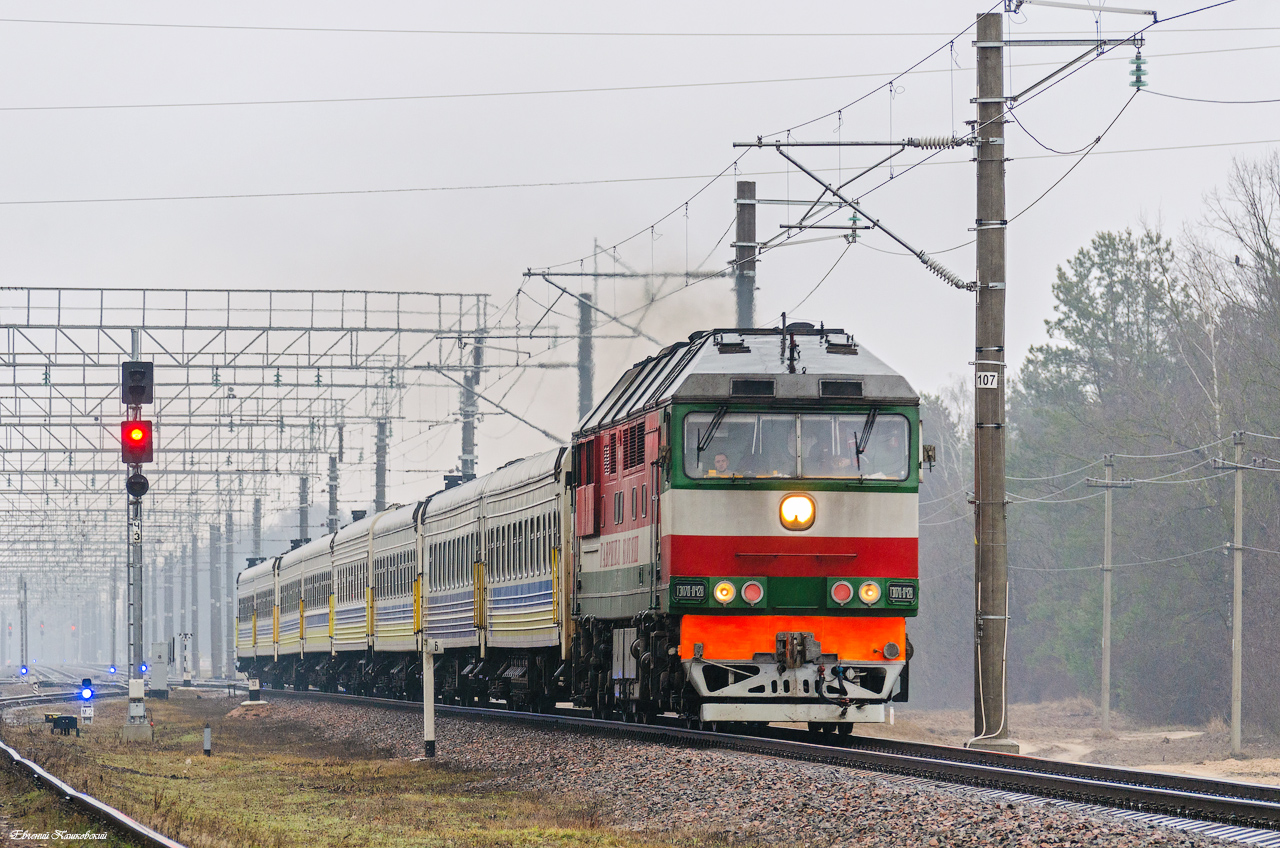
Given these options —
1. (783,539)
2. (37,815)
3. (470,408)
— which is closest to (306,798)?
(37,815)

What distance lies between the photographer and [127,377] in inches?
1093

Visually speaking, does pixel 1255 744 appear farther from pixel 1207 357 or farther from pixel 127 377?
pixel 127 377

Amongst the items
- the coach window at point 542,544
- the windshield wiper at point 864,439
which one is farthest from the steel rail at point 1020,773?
the coach window at point 542,544

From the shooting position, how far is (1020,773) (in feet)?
46.0

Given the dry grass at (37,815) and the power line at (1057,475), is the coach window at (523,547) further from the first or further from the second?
the power line at (1057,475)

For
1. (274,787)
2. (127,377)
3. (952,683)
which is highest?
(127,377)

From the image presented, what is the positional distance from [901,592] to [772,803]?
4839mm

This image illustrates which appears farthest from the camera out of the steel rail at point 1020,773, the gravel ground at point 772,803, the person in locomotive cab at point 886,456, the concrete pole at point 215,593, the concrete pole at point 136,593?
the concrete pole at point 215,593

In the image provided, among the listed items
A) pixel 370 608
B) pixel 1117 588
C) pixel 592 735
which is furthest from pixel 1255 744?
pixel 592 735

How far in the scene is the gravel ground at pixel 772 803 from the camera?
11.1 m

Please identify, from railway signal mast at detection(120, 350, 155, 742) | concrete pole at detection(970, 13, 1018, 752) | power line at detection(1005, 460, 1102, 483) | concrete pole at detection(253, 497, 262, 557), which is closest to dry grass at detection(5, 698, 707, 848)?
railway signal mast at detection(120, 350, 155, 742)

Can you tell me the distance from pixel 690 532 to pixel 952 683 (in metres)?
74.0

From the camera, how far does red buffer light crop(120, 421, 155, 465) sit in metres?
26.1

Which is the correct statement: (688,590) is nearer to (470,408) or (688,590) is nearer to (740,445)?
(740,445)
